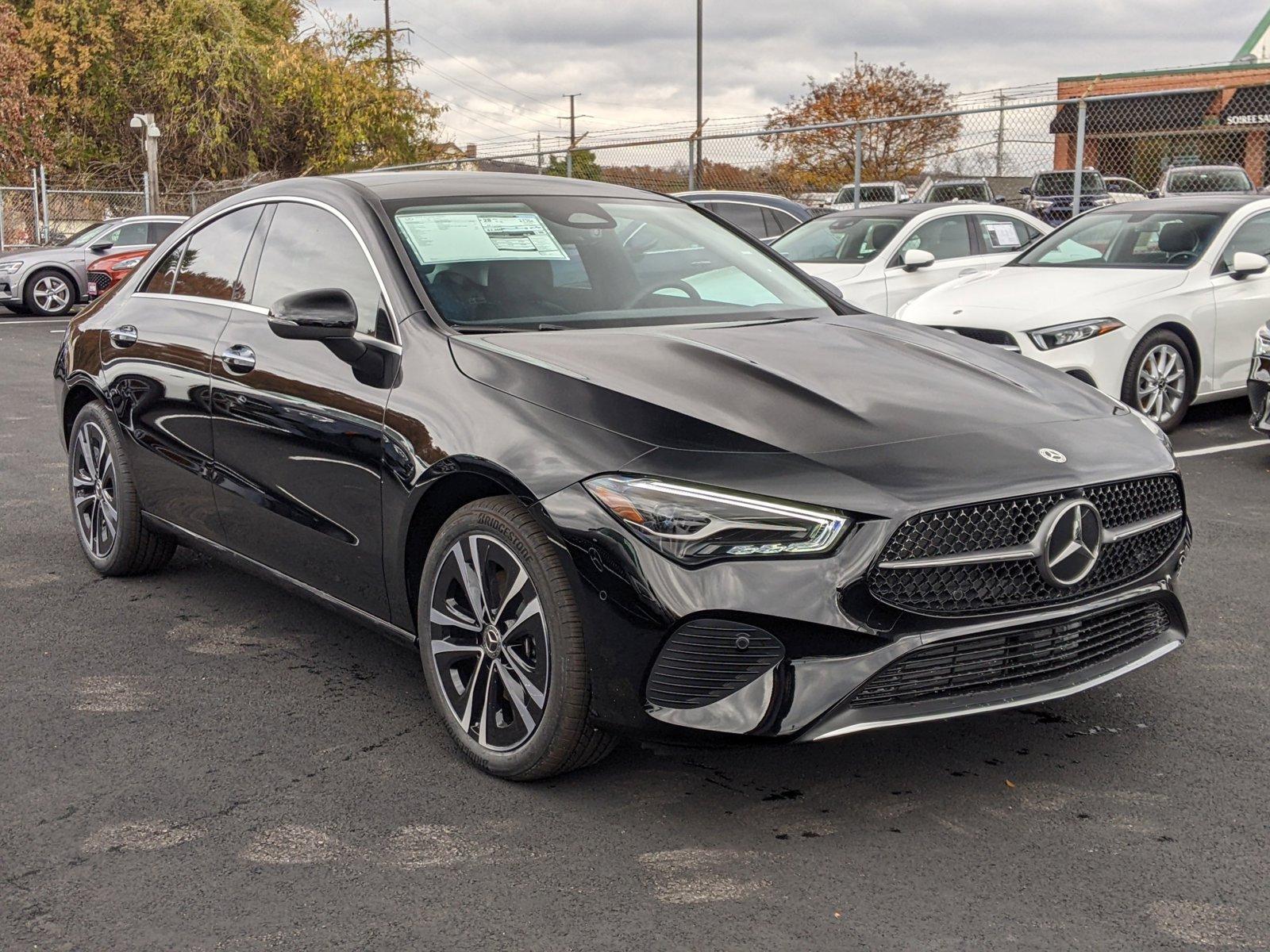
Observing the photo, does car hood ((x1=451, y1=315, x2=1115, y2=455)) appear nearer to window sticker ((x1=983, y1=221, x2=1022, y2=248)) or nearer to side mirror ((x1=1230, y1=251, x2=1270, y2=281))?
side mirror ((x1=1230, y1=251, x2=1270, y2=281))

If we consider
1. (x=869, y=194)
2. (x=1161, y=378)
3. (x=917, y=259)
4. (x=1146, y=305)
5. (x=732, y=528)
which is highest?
(x=869, y=194)

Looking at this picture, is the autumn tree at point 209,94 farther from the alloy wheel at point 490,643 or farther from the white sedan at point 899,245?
the alloy wheel at point 490,643

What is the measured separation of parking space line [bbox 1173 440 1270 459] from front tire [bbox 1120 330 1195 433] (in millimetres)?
400

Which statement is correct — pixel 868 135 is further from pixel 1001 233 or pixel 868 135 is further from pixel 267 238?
pixel 267 238

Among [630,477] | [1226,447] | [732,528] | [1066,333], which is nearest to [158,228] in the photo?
[1066,333]

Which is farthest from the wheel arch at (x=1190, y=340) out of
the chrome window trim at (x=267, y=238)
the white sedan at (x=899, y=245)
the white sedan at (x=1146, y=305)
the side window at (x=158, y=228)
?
the side window at (x=158, y=228)

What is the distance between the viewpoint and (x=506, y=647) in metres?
3.49

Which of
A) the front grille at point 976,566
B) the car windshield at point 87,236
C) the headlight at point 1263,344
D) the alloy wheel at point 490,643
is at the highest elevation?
the car windshield at point 87,236

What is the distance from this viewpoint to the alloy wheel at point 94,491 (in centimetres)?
551

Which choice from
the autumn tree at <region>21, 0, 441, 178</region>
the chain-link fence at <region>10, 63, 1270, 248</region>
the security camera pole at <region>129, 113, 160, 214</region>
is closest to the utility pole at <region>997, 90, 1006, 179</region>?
the chain-link fence at <region>10, 63, 1270, 248</region>

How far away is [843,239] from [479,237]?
8.51m

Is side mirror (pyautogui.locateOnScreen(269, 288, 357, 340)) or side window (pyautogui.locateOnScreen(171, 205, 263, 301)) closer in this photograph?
side mirror (pyautogui.locateOnScreen(269, 288, 357, 340))

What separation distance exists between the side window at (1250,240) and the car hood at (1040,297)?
41cm

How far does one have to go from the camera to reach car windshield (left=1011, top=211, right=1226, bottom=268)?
942 centimetres
